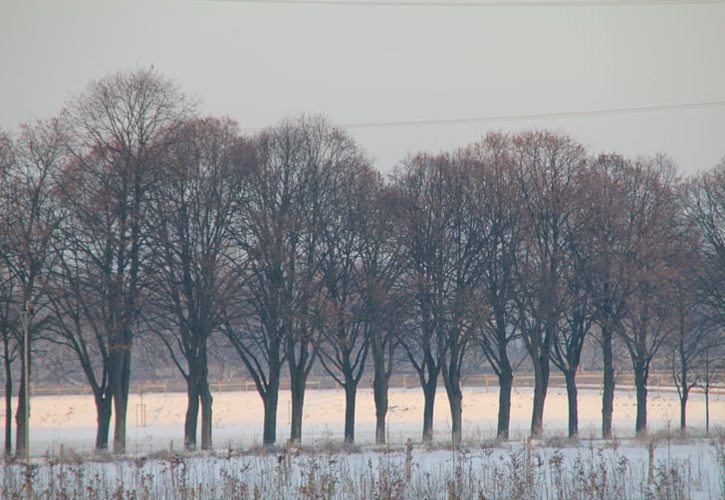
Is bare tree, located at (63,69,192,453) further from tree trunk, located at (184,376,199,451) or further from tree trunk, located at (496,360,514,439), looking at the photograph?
tree trunk, located at (496,360,514,439)

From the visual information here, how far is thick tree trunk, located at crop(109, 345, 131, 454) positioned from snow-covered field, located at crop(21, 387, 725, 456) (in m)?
2.93

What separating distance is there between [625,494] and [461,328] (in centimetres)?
2196

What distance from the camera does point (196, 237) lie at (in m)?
41.1

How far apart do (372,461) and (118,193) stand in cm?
1573

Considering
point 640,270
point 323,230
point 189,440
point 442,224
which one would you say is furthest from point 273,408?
point 640,270

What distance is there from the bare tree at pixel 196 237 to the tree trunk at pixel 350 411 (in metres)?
5.99

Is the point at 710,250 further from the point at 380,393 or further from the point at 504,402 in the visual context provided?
the point at 380,393

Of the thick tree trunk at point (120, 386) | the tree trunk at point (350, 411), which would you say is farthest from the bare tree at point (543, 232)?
the thick tree trunk at point (120, 386)

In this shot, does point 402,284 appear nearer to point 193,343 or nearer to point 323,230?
point 323,230

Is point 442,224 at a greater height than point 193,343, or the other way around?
point 442,224

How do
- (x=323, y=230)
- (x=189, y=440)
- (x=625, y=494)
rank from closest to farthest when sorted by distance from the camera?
(x=625, y=494), (x=189, y=440), (x=323, y=230)

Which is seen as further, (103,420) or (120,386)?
(120,386)

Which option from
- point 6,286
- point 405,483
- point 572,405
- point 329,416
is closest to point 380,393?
point 572,405

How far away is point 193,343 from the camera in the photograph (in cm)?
4088
